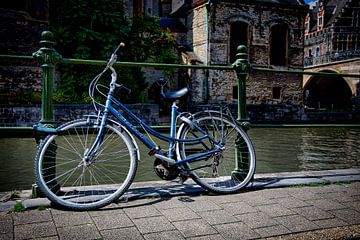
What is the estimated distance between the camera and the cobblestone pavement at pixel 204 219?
204cm

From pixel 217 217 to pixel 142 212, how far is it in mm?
526

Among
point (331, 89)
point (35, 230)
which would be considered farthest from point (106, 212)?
point (331, 89)

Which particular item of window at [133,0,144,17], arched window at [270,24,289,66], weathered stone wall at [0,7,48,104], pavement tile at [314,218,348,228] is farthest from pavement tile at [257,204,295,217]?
arched window at [270,24,289,66]

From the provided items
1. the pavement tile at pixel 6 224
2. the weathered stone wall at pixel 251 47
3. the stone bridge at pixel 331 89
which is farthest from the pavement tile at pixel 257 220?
the stone bridge at pixel 331 89

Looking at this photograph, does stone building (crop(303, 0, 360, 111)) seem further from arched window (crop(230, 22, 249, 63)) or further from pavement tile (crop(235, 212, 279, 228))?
pavement tile (crop(235, 212, 279, 228))

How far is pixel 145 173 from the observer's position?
5215mm

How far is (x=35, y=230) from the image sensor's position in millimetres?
2041

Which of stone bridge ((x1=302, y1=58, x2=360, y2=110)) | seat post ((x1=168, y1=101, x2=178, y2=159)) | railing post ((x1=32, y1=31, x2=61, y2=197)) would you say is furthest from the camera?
stone bridge ((x1=302, y1=58, x2=360, y2=110))

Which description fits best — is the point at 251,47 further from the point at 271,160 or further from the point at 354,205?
the point at 354,205

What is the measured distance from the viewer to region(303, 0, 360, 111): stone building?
3058 cm

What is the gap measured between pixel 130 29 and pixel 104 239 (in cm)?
1686

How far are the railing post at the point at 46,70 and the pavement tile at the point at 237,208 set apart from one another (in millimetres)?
1555

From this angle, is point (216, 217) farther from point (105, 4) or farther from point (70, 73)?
point (105, 4)

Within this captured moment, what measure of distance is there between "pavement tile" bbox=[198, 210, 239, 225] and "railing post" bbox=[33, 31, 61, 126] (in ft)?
4.75
